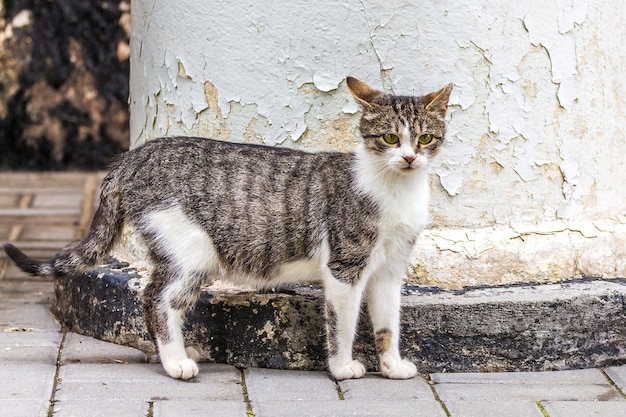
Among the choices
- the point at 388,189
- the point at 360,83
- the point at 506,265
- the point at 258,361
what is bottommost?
the point at 258,361

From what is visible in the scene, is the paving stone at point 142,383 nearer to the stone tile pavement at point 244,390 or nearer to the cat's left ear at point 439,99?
the stone tile pavement at point 244,390

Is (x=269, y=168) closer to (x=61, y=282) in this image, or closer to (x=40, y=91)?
(x=61, y=282)

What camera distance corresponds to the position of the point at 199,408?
404 cm

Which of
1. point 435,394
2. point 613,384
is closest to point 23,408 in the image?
point 435,394

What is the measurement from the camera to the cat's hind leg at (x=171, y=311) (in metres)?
4.34

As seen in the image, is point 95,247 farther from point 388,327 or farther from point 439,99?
point 439,99

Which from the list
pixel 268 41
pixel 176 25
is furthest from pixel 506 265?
pixel 176 25

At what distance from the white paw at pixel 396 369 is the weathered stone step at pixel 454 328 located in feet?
0.35

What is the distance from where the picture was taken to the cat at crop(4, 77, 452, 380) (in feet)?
14.0

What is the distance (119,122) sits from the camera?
30.5ft

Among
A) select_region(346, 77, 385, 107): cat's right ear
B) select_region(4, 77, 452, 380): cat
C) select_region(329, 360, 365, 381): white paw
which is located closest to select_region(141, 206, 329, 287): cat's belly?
select_region(4, 77, 452, 380): cat

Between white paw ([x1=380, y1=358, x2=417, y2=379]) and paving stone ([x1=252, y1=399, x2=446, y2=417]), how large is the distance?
271 millimetres

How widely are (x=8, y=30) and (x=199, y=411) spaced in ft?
19.7

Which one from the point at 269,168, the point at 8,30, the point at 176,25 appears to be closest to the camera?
the point at 269,168
